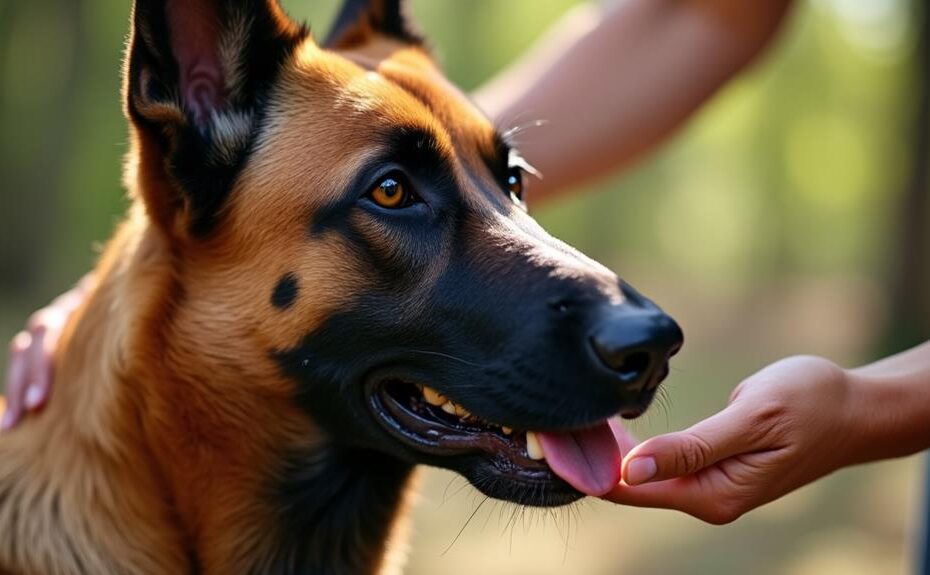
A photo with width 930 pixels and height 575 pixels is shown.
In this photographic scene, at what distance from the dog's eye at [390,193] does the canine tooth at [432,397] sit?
528 millimetres

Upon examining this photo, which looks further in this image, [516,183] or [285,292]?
[516,183]

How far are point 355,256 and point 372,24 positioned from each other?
143 cm

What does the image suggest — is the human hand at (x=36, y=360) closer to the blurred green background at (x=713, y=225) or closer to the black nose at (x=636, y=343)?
the blurred green background at (x=713, y=225)

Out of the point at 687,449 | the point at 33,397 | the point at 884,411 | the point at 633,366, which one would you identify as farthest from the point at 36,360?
the point at 884,411

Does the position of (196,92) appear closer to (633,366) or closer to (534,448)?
(534,448)

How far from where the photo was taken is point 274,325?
307cm

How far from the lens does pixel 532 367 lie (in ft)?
8.86

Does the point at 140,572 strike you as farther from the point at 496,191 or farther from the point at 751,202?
the point at 751,202

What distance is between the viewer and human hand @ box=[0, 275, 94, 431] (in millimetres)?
3258

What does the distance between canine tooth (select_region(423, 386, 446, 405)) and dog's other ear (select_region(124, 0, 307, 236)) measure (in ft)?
2.65

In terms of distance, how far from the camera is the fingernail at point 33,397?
321cm

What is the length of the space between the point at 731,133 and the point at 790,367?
2905cm

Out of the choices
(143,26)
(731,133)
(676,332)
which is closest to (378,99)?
(143,26)

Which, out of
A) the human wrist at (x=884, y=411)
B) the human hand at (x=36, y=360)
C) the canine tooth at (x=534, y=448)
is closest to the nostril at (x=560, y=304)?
the canine tooth at (x=534, y=448)
